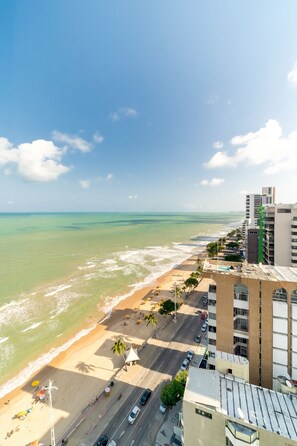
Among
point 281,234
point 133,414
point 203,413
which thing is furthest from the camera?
point 281,234

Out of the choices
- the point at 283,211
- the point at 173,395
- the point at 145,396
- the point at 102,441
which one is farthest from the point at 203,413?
the point at 283,211

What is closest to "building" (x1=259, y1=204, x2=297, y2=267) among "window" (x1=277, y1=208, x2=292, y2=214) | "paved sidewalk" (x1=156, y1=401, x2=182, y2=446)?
"window" (x1=277, y1=208, x2=292, y2=214)

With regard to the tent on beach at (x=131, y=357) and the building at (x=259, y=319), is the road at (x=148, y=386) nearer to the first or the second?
the tent on beach at (x=131, y=357)

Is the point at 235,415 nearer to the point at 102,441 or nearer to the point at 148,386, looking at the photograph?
the point at 102,441

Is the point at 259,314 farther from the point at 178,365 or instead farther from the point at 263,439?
the point at 178,365

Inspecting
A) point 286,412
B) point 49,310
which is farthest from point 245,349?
point 49,310
